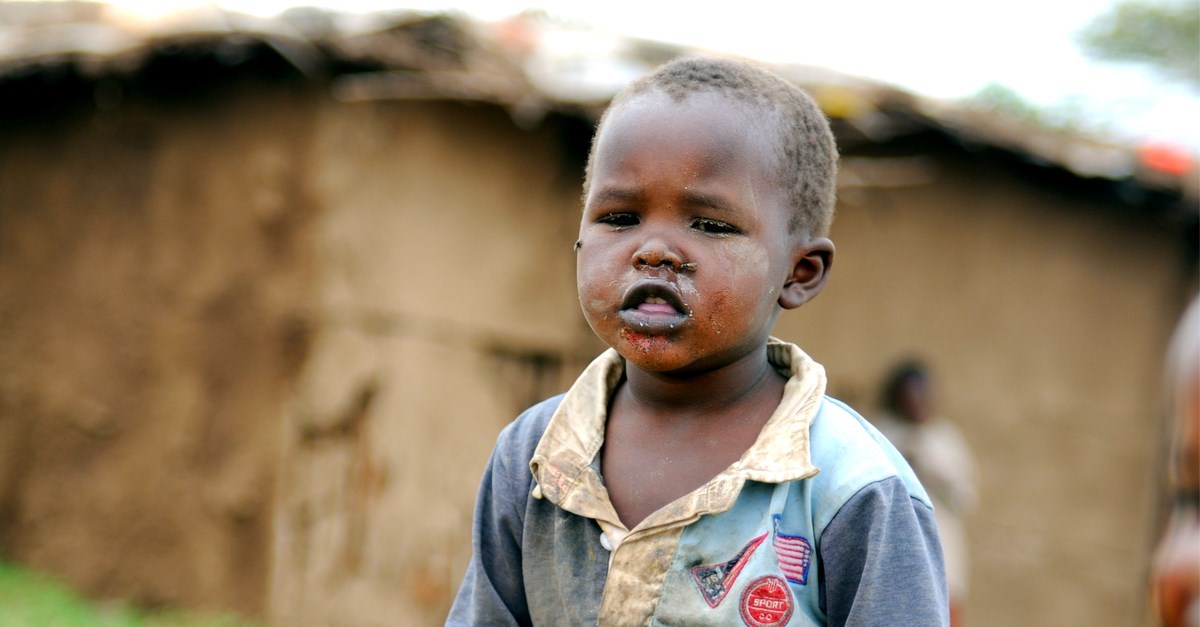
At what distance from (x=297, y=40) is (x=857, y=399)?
11.3ft

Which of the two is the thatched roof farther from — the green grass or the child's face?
the child's face

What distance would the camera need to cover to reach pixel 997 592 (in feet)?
23.6

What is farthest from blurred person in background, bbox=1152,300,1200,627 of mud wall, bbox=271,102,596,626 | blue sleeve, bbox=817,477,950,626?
mud wall, bbox=271,102,596,626

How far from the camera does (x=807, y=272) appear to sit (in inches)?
82.9

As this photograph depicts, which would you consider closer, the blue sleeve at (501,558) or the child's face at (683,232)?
the child's face at (683,232)

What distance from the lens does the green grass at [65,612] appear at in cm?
512

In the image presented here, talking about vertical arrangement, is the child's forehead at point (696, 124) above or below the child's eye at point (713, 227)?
above

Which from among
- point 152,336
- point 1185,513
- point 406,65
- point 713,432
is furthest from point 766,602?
point 152,336

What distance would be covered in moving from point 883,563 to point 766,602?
0.18 metres

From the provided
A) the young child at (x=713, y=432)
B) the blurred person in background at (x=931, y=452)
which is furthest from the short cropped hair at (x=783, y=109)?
the blurred person in background at (x=931, y=452)

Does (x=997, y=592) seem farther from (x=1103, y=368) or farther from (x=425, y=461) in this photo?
(x=425, y=461)

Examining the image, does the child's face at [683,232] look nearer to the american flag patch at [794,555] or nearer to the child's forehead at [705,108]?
the child's forehead at [705,108]

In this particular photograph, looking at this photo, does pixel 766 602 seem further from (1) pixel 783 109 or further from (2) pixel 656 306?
(1) pixel 783 109

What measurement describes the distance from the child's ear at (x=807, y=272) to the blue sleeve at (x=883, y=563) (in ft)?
1.17
